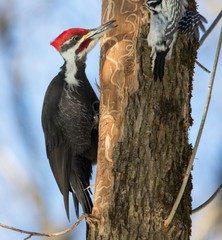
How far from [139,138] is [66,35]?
139cm

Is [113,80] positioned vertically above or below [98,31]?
below

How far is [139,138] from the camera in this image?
2158 millimetres

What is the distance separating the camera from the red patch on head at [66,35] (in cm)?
314

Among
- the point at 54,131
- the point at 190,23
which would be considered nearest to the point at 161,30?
the point at 190,23

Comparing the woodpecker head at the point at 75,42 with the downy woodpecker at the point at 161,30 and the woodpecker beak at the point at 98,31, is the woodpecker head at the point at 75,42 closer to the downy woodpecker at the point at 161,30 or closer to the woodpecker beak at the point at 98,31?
the woodpecker beak at the point at 98,31

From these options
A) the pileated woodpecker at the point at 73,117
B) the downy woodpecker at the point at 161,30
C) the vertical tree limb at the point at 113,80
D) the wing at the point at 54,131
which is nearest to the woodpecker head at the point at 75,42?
the pileated woodpecker at the point at 73,117

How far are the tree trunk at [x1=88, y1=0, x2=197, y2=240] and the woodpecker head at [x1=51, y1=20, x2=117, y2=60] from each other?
64 centimetres

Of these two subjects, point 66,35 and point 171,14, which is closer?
point 171,14

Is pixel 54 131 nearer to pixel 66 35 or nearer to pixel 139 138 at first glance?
pixel 66 35

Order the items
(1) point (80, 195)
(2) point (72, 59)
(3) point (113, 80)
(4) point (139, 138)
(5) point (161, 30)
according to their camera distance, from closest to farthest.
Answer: (4) point (139, 138), (5) point (161, 30), (3) point (113, 80), (1) point (80, 195), (2) point (72, 59)

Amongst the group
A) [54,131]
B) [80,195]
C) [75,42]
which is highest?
[75,42]

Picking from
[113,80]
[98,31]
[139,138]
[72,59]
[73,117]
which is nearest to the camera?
[139,138]

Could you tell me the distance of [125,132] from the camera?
2211mm

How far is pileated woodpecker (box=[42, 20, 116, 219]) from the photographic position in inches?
123
